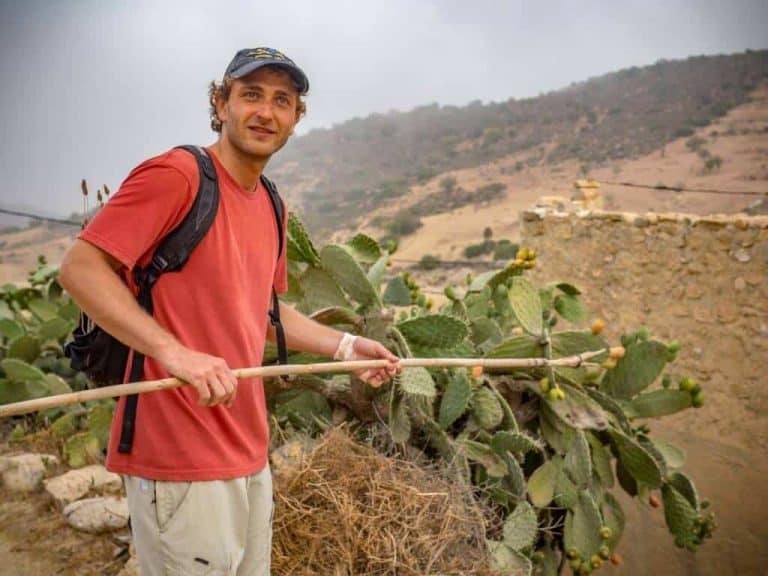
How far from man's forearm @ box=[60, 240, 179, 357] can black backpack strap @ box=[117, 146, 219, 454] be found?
11cm

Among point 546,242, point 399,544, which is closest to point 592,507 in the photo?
point 399,544

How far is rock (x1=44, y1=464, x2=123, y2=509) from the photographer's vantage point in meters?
3.37

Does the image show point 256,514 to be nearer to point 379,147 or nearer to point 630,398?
point 630,398

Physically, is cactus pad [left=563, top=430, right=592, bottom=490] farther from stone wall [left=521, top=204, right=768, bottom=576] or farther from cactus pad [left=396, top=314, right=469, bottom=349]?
stone wall [left=521, top=204, right=768, bottom=576]

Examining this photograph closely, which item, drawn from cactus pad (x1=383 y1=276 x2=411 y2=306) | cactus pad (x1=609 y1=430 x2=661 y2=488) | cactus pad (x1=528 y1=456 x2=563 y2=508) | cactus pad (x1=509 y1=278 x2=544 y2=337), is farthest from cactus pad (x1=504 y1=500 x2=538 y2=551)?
cactus pad (x1=383 y1=276 x2=411 y2=306)

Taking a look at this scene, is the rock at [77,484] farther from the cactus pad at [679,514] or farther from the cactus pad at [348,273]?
the cactus pad at [679,514]

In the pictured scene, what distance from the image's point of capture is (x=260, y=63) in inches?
61.5

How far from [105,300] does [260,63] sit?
2.24ft

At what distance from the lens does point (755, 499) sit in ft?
14.9

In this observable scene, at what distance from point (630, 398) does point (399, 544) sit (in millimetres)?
1794

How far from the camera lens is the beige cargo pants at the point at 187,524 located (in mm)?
1420

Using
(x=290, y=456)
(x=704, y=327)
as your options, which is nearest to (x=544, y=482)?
(x=290, y=456)

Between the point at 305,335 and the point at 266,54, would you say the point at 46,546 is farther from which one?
the point at 266,54

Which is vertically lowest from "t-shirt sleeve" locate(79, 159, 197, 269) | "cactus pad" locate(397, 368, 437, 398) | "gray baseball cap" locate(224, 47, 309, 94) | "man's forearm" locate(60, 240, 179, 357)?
"cactus pad" locate(397, 368, 437, 398)
